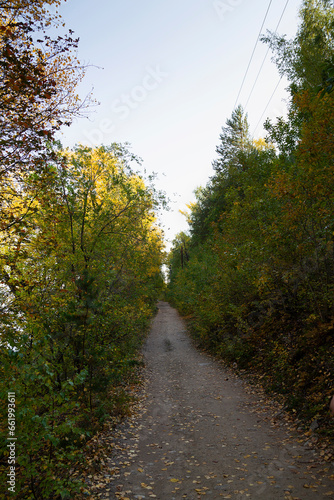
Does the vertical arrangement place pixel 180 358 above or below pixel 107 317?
below

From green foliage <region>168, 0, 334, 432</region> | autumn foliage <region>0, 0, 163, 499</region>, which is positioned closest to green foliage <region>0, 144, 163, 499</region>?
autumn foliage <region>0, 0, 163, 499</region>

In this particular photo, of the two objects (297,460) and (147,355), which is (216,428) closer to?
(297,460)

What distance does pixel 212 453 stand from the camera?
17.3 feet

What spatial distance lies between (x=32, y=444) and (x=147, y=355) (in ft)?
41.3

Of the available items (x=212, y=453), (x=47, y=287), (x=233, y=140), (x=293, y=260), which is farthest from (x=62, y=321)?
(x=233, y=140)

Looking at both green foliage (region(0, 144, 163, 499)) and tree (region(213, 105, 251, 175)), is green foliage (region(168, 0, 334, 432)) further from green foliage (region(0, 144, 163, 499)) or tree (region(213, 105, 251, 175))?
tree (region(213, 105, 251, 175))

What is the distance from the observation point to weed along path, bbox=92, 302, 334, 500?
4.12 metres

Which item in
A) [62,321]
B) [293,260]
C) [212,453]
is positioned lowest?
[212,453]

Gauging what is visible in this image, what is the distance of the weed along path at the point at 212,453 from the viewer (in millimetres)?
4125

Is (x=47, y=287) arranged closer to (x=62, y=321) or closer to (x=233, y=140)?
(x=62, y=321)

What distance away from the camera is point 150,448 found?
574 cm

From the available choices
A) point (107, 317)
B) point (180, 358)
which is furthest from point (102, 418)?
point (180, 358)

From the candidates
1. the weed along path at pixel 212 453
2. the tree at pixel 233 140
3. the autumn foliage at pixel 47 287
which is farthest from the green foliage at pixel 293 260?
the tree at pixel 233 140

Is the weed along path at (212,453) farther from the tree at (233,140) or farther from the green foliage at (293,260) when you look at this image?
the tree at (233,140)
